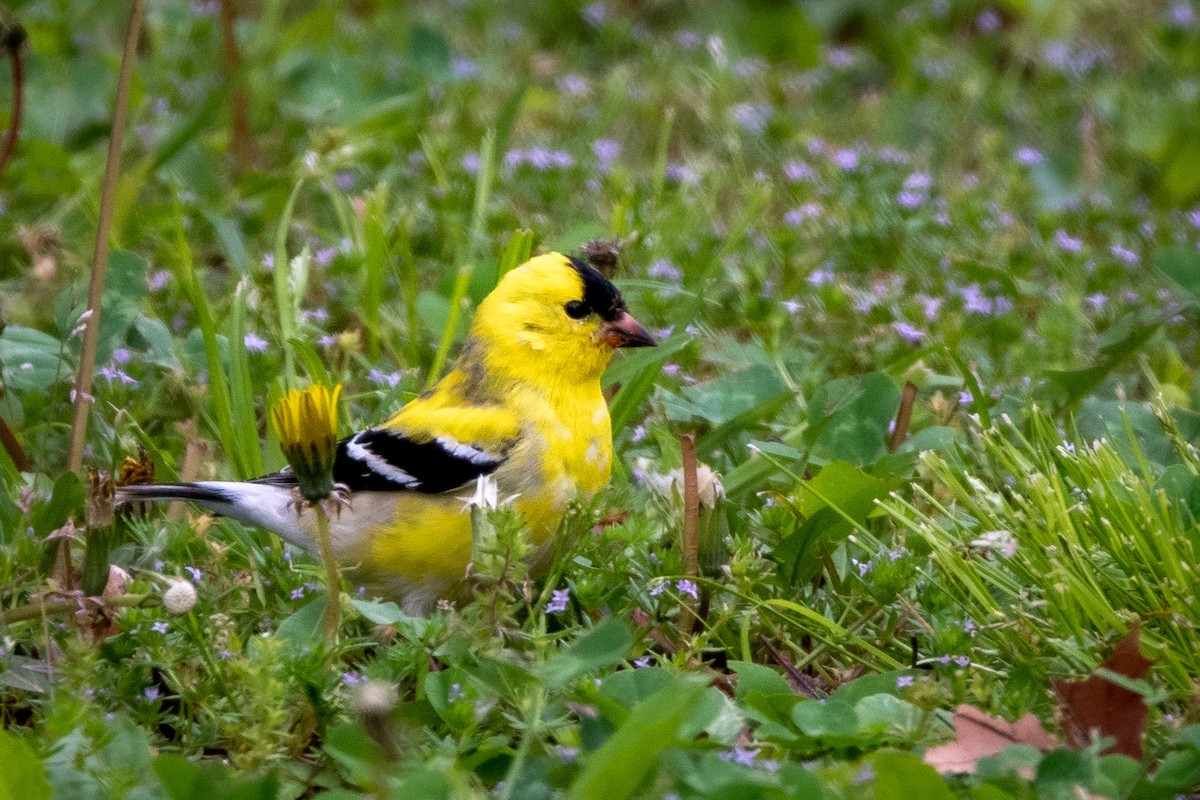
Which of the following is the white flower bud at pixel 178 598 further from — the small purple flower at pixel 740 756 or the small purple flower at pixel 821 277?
the small purple flower at pixel 821 277

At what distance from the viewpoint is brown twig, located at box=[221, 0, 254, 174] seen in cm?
391

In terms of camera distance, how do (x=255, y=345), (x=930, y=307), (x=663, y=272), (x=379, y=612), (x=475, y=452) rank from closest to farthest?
1. (x=379, y=612)
2. (x=475, y=452)
3. (x=255, y=345)
4. (x=930, y=307)
5. (x=663, y=272)

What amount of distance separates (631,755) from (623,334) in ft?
4.05

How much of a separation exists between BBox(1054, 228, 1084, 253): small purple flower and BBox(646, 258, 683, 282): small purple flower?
38.2 inches

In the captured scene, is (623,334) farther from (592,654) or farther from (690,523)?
(592,654)

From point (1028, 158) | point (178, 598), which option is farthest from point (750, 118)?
point (178, 598)

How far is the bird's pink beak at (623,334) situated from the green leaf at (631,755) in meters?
1.16

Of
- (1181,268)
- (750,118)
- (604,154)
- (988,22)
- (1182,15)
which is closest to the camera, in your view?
(1181,268)

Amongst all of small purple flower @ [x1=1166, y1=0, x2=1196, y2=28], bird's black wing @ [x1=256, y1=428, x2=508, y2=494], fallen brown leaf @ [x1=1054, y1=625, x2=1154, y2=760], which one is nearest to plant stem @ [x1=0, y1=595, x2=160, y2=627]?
bird's black wing @ [x1=256, y1=428, x2=508, y2=494]

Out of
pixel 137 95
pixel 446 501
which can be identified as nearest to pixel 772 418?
pixel 446 501

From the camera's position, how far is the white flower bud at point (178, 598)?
1.85 metres

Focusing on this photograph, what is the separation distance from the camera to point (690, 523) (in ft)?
7.04

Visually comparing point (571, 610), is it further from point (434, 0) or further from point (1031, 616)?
point (434, 0)

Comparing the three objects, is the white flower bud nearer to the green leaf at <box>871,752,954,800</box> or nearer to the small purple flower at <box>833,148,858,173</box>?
the green leaf at <box>871,752,954,800</box>
